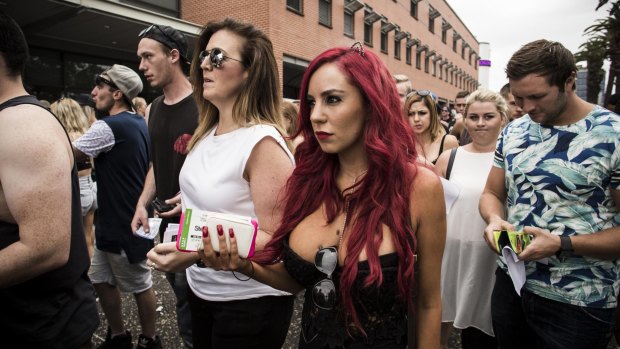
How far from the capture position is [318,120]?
1407 mm

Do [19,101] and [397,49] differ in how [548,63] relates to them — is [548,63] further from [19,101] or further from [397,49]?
[397,49]

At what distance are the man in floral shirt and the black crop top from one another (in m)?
0.77

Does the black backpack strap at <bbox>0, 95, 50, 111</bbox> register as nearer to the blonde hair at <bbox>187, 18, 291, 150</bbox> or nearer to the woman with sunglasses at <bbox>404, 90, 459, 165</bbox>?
the blonde hair at <bbox>187, 18, 291, 150</bbox>

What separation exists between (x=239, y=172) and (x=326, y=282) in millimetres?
606

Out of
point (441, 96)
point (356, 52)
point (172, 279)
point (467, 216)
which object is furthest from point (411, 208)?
point (441, 96)

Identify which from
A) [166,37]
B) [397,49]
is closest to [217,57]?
[166,37]

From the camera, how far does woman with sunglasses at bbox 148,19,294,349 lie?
1673mm

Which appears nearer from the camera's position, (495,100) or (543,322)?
(543,322)

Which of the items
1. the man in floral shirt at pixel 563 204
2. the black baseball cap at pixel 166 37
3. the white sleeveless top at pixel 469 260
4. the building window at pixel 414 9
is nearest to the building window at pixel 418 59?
the building window at pixel 414 9

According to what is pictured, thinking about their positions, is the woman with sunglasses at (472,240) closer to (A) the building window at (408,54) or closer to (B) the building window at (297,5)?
(B) the building window at (297,5)

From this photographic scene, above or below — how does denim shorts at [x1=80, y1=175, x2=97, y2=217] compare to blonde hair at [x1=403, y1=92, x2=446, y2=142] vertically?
below

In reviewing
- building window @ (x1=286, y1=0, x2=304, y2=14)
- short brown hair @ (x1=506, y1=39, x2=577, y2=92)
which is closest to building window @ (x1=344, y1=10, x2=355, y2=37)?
building window @ (x1=286, y1=0, x2=304, y2=14)

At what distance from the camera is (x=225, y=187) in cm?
168

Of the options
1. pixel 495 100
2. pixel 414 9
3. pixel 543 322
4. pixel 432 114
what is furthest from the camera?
pixel 414 9
